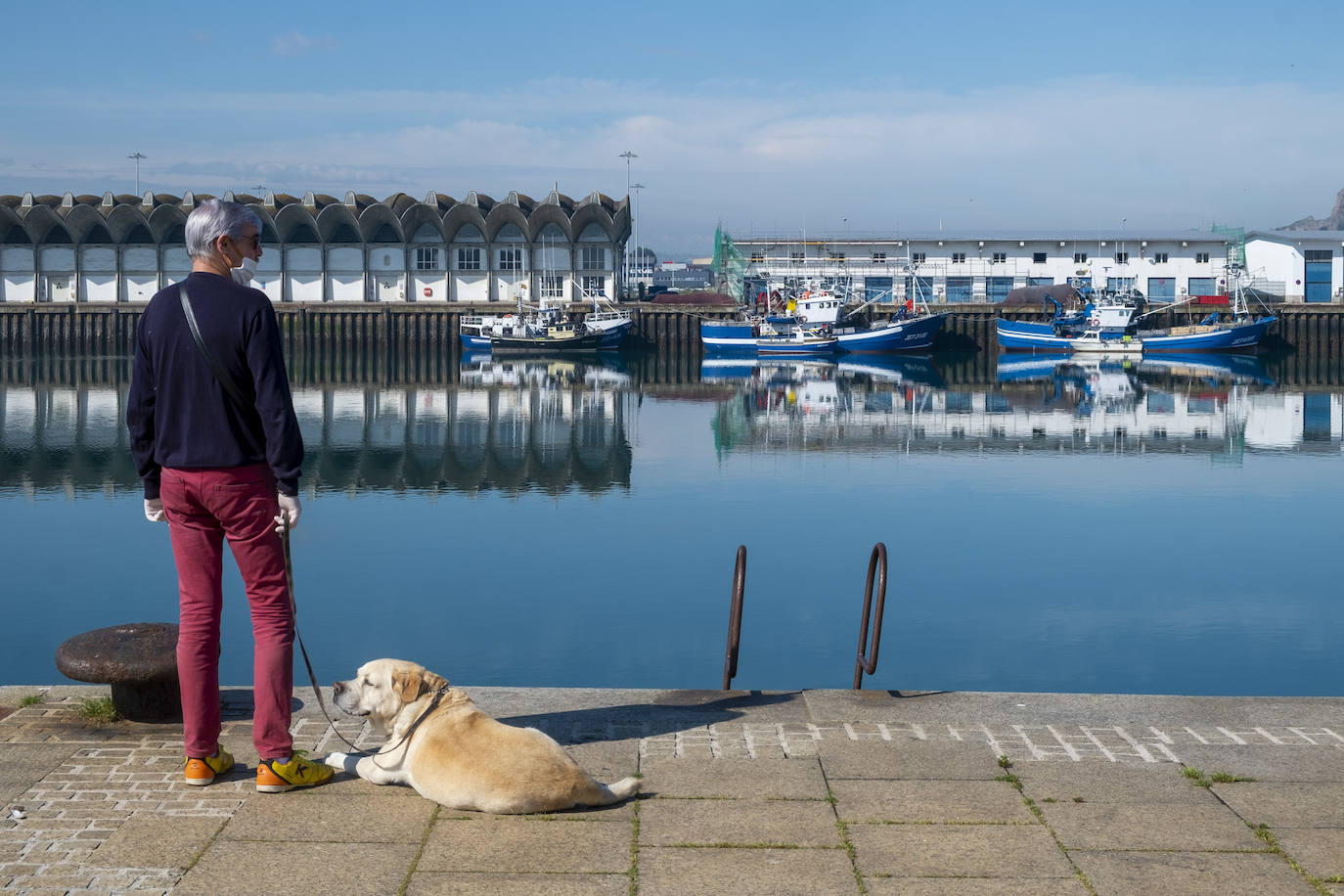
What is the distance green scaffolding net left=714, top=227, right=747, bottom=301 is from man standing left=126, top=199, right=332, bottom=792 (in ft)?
213

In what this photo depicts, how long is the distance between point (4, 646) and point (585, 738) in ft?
21.8

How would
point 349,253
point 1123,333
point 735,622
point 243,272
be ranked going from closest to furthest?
1. point 243,272
2. point 735,622
3. point 1123,333
4. point 349,253

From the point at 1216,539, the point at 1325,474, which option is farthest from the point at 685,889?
the point at 1325,474

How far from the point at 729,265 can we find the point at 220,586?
67.5 m

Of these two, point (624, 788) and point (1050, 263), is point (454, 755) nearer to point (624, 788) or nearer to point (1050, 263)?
point (624, 788)

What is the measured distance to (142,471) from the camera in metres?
4.32

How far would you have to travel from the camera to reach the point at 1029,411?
105ft

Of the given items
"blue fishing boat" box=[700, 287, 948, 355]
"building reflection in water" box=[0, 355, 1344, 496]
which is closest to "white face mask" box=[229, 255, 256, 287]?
"building reflection in water" box=[0, 355, 1344, 496]

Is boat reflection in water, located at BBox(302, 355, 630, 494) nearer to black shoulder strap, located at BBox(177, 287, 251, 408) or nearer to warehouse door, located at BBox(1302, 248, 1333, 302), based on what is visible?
black shoulder strap, located at BBox(177, 287, 251, 408)

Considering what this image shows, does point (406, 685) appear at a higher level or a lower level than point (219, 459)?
lower

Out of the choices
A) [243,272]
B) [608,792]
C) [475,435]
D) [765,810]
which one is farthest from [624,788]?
[475,435]

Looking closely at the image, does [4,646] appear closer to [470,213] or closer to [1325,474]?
[1325,474]

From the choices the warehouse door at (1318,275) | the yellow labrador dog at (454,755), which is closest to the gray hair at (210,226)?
the yellow labrador dog at (454,755)

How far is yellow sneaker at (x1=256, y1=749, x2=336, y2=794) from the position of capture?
420 cm
